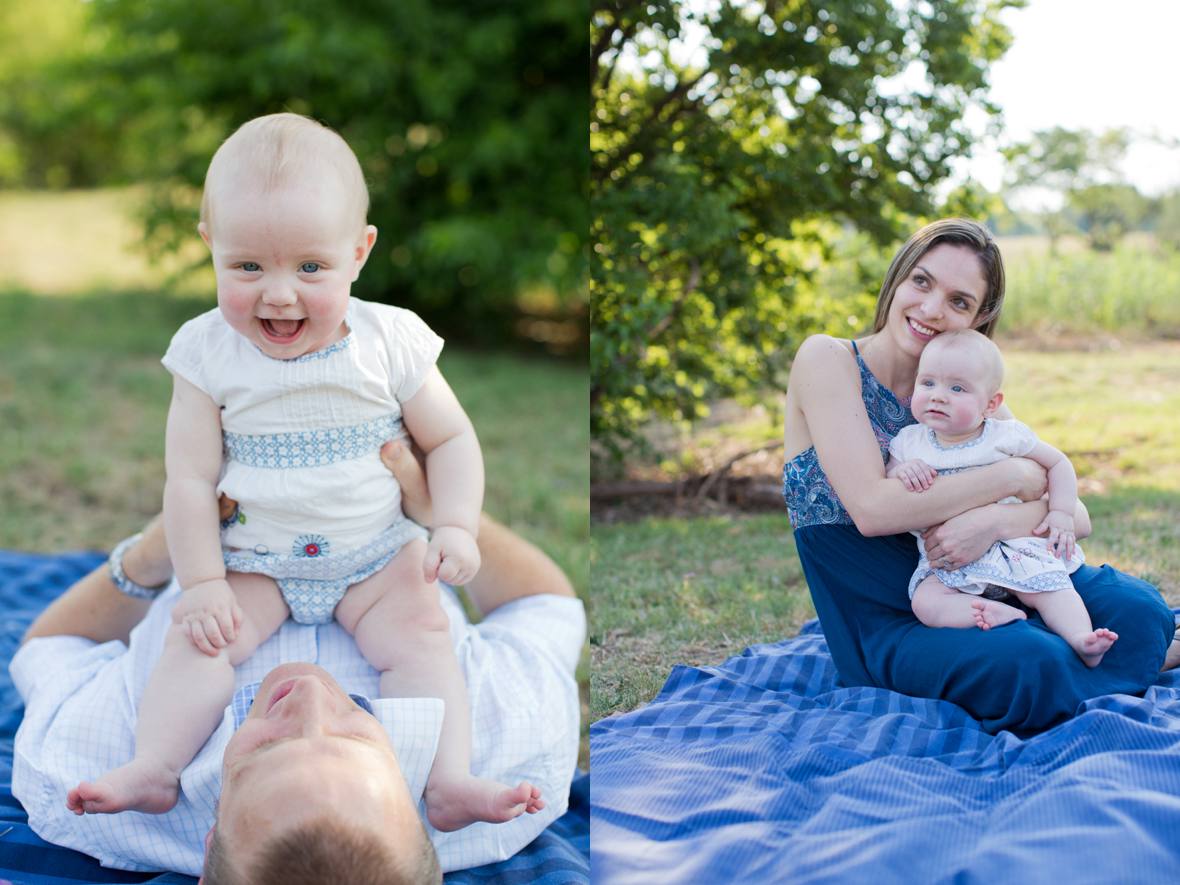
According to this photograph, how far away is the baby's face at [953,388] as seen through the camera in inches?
96.9

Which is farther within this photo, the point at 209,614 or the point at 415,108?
the point at 415,108

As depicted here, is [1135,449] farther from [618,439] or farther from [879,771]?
[879,771]

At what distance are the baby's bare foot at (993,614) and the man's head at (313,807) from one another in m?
1.21

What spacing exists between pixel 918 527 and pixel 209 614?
1.40 m

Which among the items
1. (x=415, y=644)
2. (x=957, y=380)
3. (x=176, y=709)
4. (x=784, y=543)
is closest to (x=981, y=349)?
(x=957, y=380)

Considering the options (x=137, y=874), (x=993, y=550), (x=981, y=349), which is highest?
(x=981, y=349)

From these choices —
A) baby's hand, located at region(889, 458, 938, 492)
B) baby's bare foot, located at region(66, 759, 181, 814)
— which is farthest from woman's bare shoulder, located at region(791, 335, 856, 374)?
baby's bare foot, located at region(66, 759, 181, 814)

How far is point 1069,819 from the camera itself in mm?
1892

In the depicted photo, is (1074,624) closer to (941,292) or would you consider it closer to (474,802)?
(941,292)

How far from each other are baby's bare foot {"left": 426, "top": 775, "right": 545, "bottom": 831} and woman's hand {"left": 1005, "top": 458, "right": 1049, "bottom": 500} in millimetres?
1171

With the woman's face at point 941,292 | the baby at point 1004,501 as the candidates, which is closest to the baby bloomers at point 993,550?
the baby at point 1004,501

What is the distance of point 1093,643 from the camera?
241 cm

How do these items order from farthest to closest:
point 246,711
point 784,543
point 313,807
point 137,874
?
point 784,543 → point 137,874 → point 246,711 → point 313,807

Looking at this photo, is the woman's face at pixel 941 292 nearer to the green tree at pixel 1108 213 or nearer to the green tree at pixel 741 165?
the green tree at pixel 741 165
